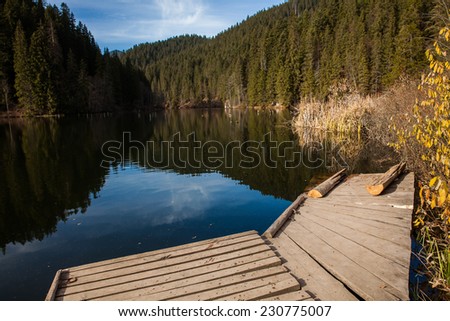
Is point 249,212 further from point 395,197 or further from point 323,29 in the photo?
point 323,29

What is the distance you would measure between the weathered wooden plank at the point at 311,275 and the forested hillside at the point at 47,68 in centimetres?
6164

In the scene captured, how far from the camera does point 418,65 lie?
4138 centimetres

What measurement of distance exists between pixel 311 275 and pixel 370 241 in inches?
66.5

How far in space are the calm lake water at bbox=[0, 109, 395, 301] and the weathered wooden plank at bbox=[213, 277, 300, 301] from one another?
3511 mm

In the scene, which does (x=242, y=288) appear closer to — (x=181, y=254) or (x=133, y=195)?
(x=181, y=254)

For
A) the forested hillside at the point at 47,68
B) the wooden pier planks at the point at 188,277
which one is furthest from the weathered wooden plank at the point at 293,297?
the forested hillside at the point at 47,68

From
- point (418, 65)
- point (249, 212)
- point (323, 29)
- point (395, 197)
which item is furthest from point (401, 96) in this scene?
point (323, 29)

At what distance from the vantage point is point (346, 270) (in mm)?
4680

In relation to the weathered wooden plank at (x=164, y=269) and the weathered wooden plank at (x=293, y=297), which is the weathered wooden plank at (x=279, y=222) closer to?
the weathered wooden plank at (x=164, y=269)

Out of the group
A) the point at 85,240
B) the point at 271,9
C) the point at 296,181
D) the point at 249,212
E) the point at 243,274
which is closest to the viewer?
the point at 243,274

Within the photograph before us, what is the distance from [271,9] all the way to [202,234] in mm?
165683

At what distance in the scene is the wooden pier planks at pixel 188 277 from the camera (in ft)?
13.8

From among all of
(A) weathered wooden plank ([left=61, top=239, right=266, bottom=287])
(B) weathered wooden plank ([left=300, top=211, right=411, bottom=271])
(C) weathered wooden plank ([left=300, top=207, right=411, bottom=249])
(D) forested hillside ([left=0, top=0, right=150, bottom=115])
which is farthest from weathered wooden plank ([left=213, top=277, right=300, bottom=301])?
(D) forested hillside ([left=0, top=0, right=150, bottom=115])

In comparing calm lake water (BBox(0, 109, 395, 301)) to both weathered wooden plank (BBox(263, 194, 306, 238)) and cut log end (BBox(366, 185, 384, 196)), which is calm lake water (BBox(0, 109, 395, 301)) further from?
cut log end (BBox(366, 185, 384, 196))
